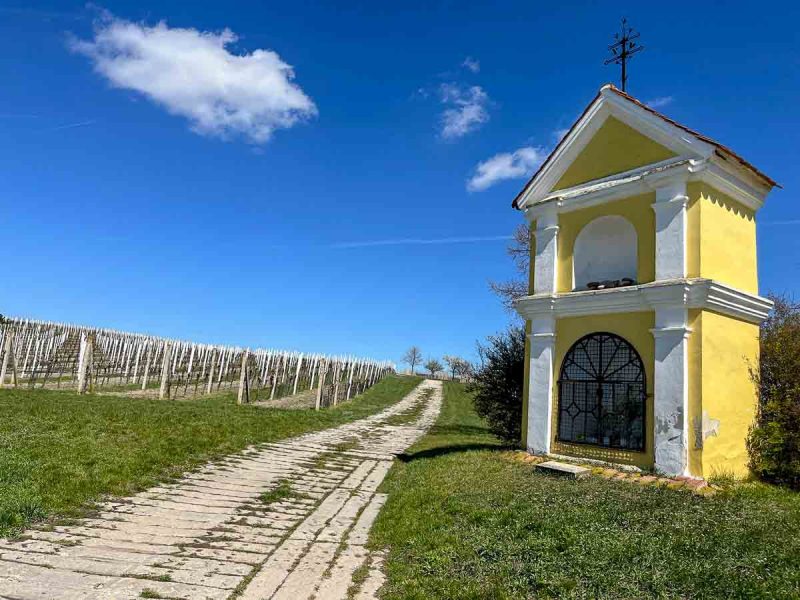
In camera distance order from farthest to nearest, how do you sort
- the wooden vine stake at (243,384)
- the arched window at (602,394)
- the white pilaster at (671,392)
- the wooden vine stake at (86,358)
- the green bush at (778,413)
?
the wooden vine stake at (243,384) < the wooden vine stake at (86,358) < the arched window at (602,394) < the green bush at (778,413) < the white pilaster at (671,392)

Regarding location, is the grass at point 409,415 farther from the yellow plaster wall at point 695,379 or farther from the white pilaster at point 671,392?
the yellow plaster wall at point 695,379

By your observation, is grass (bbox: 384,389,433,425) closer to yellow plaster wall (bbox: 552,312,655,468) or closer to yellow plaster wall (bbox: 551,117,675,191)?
yellow plaster wall (bbox: 552,312,655,468)

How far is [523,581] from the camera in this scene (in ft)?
14.5

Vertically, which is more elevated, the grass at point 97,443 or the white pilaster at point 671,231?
the white pilaster at point 671,231

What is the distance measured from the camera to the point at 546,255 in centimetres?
984

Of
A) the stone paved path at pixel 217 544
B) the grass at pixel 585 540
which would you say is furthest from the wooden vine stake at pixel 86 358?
the grass at pixel 585 540

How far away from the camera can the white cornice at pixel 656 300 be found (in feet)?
24.8

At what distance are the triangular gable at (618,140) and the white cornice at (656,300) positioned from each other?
1.90 m

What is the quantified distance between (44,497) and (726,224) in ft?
32.8

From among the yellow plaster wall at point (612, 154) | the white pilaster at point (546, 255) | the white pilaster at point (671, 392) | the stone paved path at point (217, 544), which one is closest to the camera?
the stone paved path at point (217, 544)

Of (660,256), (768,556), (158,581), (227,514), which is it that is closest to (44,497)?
(227,514)

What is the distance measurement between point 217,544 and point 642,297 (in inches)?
254

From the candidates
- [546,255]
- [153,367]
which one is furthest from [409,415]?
[546,255]

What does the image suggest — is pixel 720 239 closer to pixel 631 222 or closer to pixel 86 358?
pixel 631 222
